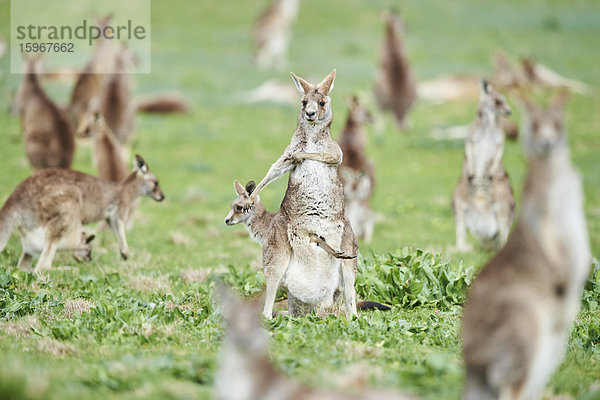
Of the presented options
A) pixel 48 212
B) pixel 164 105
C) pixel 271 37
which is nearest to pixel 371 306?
pixel 48 212

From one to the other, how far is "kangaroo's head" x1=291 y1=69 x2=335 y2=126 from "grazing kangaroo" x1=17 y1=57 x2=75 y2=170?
6.69 m

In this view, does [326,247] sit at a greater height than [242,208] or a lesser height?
lesser

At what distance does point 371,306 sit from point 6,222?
4.02m

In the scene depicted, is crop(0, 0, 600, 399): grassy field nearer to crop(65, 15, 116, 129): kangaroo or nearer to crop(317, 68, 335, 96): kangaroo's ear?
crop(65, 15, 116, 129): kangaroo

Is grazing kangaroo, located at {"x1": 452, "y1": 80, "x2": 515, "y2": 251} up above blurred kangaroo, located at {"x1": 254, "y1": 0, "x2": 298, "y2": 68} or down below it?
below

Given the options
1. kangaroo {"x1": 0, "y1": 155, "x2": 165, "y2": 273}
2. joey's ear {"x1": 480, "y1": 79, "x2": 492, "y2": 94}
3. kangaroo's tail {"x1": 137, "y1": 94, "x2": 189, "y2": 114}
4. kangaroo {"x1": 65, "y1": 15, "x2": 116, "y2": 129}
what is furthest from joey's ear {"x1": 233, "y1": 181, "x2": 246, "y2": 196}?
kangaroo's tail {"x1": 137, "y1": 94, "x2": 189, "y2": 114}

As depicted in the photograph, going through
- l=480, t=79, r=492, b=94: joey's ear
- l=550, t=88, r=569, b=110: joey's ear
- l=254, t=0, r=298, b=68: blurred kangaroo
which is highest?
l=254, t=0, r=298, b=68: blurred kangaroo

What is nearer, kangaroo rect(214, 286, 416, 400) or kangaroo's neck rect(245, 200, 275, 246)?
kangaroo rect(214, 286, 416, 400)

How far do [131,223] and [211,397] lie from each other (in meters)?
7.54

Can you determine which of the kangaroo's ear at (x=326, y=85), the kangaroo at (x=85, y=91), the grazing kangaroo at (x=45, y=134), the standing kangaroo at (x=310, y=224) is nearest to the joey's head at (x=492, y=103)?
the kangaroo's ear at (x=326, y=85)

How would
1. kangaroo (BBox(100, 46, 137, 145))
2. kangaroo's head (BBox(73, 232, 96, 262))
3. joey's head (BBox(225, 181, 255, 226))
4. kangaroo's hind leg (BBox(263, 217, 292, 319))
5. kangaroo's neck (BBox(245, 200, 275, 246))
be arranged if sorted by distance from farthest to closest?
kangaroo (BBox(100, 46, 137, 145)) → kangaroo's head (BBox(73, 232, 96, 262)) → kangaroo's neck (BBox(245, 200, 275, 246)) → joey's head (BBox(225, 181, 255, 226)) → kangaroo's hind leg (BBox(263, 217, 292, 319))

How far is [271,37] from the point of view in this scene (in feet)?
86.2

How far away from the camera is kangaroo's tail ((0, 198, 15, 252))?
8.08 m

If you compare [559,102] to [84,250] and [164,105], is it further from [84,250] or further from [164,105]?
[164,105]
